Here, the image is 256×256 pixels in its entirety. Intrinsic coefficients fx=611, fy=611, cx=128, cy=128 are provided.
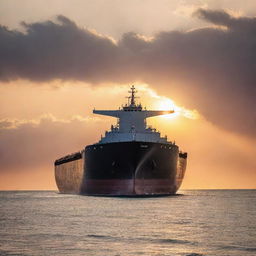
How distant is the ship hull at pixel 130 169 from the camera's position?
6719 centimetres

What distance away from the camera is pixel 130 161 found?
67.4 m

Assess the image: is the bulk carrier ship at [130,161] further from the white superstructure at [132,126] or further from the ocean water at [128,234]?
the ocean water at [128,234]

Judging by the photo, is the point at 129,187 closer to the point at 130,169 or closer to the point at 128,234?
the point at 130,169

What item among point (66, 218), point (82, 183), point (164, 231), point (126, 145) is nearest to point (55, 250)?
point (164, 231)

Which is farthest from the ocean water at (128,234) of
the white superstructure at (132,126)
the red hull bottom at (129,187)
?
the white superstructure at (132,126)

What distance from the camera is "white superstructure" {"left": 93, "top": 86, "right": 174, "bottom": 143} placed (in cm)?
7862

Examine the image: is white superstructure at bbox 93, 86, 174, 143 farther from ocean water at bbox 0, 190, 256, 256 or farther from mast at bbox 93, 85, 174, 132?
ocean water at bbox 0, 190, 256, 256

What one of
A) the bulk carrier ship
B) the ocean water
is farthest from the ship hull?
the ocean water

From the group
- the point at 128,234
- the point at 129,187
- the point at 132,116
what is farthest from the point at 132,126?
the point at 128,234

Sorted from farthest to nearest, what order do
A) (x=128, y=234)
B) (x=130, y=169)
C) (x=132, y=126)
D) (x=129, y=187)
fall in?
(x=132, y=126) → (x=130, y=169) → (x=129, y=187) → (x=128, y=234)

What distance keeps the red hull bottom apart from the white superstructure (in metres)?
7.26

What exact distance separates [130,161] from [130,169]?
94 centimetres

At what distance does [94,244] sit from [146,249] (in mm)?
3007

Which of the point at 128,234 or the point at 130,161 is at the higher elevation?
the point at 130,161
